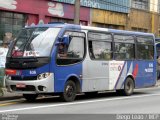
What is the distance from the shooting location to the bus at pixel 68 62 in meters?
16.5

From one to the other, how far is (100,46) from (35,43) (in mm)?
3364

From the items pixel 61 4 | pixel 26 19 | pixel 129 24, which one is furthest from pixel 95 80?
pixel 129 24

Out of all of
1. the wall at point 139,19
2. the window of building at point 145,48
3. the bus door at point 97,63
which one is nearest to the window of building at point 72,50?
the bus door at point 97,63

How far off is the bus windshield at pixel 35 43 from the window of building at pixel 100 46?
210cm

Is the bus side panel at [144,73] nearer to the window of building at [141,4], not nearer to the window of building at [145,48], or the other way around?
the window of building at [145,48]

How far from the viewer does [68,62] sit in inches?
680

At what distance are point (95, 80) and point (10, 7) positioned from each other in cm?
816

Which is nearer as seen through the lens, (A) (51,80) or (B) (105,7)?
(A) (51,80)

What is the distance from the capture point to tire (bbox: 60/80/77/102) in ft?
56.1

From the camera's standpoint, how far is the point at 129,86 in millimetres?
21094

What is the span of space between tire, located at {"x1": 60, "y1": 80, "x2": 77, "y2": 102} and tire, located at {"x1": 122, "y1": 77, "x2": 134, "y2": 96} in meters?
3.83

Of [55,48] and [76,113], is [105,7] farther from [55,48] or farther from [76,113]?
[76,113]


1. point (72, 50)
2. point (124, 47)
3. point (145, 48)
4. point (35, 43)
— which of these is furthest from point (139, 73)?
point (35, 43)

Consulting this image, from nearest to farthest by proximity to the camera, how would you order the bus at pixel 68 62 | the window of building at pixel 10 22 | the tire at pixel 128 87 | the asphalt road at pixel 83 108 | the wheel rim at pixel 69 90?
the asphalt road at pixel 83 108 → the bus at pixel 68 62 → the wheel rim at pixel 69 90 → the tire at pixel 128 87 → the window of building at pixel 10 22
